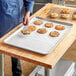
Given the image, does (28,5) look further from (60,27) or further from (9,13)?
(60,27)

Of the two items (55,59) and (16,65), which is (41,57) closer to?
(55,59)

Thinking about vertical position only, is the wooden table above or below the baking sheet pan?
below

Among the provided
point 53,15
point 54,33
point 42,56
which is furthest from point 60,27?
point 42,56

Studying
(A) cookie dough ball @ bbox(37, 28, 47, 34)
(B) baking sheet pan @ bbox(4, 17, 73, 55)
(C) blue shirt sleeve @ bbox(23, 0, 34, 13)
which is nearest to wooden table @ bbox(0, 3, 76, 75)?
(B) baking sheet pan @ bbox(4, 17, 73, 55)

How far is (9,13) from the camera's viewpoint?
1.68 m

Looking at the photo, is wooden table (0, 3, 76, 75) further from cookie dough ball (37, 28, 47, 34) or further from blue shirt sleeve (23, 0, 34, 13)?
blue shirt sleeve (23, 0, 34, 13)

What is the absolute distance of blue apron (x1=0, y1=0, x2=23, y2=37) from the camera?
1641mm

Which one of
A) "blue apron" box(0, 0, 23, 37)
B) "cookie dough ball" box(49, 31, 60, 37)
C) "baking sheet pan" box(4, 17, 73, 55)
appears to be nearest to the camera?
"baking sheet pan" box(4, 17, 73, 55)

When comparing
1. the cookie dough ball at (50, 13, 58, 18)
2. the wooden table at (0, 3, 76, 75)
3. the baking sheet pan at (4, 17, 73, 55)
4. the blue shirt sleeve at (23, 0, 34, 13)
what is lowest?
the wooden table at (0, 3, 76, 75)

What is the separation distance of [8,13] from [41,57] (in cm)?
57

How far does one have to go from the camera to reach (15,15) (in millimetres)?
1748

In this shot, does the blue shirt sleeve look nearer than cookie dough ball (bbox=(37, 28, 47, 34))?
No

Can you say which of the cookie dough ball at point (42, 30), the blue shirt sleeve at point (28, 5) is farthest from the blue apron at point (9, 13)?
the cookie dough ball at point (42, 30)

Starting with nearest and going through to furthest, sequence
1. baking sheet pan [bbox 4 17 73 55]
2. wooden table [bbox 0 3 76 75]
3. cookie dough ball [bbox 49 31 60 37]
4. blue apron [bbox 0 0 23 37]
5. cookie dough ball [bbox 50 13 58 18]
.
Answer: wooden table [bbox 0 3 76 75], baking sheet pan [bbox 4 17 73 55], cookie dough ball [bbox 49 31 60 37], blue apron [bbox 0 0 23 37], cookie dough ball [bbox 50 13 58 18]
